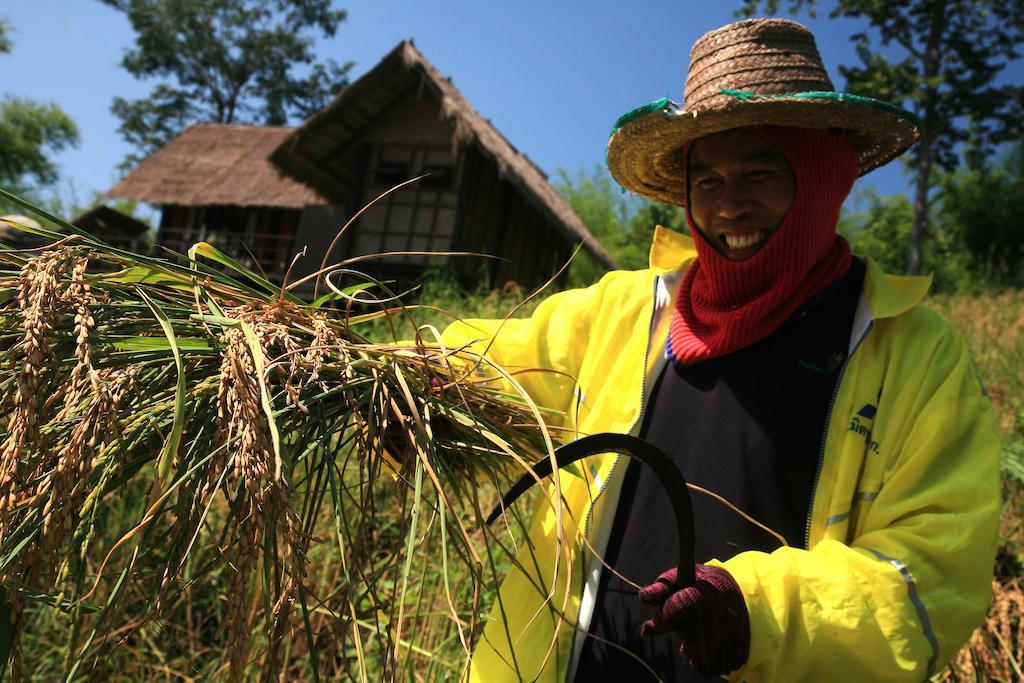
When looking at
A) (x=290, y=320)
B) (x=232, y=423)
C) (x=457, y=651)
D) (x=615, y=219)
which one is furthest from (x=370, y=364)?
(x=615, y=219)

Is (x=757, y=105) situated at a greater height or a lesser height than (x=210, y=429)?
greater

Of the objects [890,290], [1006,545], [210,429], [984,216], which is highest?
[984,216]

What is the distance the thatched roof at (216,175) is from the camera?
15.6 m

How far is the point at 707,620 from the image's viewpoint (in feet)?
3.85

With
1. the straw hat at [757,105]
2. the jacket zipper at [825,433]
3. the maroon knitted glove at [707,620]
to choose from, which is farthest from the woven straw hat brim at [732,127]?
the maroon knitted glove at [707,620]

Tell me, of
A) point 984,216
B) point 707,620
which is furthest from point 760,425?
point 984,216

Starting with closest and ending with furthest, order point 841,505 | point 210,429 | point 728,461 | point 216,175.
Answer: point 210,429 < point 841,505 < point 728,461 < point 216,175

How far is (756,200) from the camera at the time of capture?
1668 mm

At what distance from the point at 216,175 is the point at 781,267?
1666 cm

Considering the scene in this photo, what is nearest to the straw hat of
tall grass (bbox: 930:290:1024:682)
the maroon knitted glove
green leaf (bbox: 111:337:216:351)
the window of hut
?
the maroon knitted glove

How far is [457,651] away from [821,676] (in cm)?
176

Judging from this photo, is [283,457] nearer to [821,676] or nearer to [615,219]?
[821,676]

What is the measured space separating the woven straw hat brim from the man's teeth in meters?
0.24

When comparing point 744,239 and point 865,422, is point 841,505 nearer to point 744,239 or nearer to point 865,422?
point 865,422
